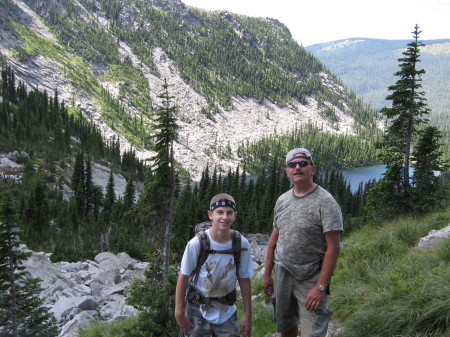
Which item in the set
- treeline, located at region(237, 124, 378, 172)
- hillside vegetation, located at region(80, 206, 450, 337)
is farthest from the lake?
hillside vegetation, located at region(80, 206, 450, 337)

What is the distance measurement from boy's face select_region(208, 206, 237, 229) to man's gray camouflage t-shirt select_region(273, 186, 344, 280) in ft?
2.47

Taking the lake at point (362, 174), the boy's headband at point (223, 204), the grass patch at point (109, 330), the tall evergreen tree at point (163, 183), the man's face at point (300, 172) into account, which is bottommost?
the lake at point (362, 174)

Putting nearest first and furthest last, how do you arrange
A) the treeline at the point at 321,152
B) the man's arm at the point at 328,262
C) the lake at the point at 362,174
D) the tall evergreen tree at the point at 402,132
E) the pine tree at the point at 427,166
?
the man's arm at the point at 328,262 → the tall evergreen tree at the point at 402,132 → the pine tree at the point at 427,166 → the lake at the point at 362,174 → the treeline at the point at 321,152

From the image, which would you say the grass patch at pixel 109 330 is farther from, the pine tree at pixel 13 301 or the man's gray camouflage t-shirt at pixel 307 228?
the pine tree at pixel 13 301

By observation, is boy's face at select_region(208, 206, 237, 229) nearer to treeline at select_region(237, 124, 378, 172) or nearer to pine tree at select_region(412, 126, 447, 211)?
pine tree at select_region(412, 126, 447, 211)

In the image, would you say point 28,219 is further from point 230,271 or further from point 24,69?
point 24,69

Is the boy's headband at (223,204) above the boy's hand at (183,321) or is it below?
above

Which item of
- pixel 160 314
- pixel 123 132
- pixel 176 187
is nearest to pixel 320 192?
pixel 160 314

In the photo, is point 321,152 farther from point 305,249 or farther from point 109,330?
point 305,249

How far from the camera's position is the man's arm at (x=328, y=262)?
445 centimetres

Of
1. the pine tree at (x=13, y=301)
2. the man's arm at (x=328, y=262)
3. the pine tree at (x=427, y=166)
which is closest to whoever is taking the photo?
the man's arm at (x=328, y=262)

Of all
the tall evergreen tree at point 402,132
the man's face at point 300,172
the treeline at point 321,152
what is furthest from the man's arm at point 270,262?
the treeline at point 321,152

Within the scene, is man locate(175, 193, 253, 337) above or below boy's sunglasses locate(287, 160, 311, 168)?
below

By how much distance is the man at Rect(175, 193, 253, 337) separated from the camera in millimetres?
4820
